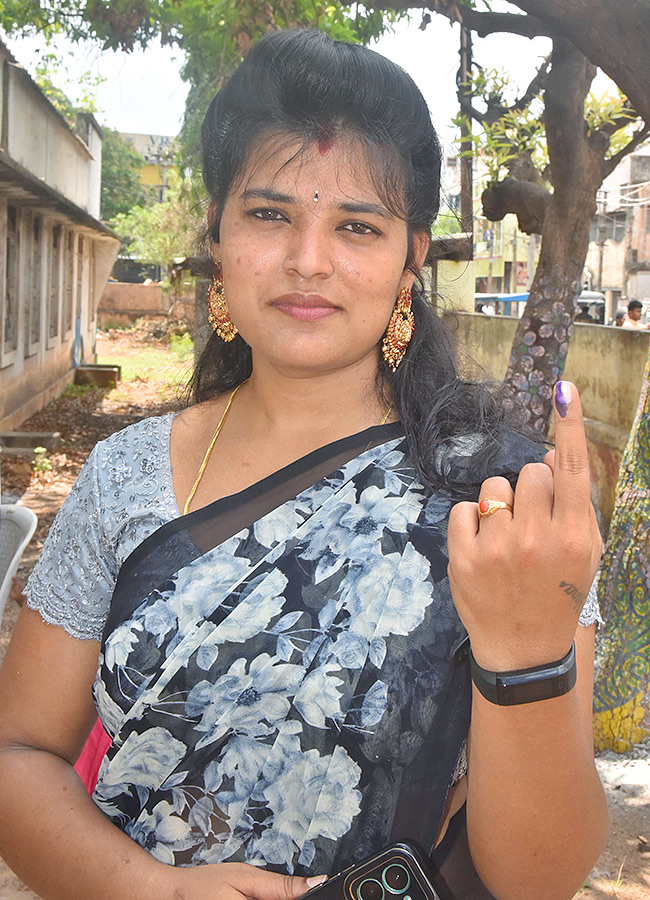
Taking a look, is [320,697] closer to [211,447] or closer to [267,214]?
[211,447]

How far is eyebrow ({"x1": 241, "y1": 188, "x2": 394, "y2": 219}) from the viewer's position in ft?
4.69

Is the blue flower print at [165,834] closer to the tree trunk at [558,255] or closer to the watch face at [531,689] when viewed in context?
the watch face at [531,689]

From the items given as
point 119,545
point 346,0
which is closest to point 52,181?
point 346,0

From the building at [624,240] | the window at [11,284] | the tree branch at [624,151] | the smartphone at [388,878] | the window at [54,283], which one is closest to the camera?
the smartphone at [388,878]

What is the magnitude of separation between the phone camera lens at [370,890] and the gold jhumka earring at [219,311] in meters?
0.99

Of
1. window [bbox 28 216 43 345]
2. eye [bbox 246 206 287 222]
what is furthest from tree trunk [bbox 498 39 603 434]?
window [bbox 28 216 43 345]

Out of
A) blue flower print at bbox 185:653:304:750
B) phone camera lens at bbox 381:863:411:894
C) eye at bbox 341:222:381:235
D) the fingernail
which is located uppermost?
eye at bbox 341:222:381:235

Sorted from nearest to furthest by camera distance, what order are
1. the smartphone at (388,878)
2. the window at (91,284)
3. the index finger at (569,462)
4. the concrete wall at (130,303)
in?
the index finger at (569,462)
the smartphone at (388,878)
the window at (91,284)
the concrete wall at (130,303)

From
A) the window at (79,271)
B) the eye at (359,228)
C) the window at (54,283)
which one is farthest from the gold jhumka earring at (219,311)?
the window at (79,271)

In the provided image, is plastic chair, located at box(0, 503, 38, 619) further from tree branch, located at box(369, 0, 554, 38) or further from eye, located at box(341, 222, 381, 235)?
tree branch, located at box(369, 0, 554, 38)

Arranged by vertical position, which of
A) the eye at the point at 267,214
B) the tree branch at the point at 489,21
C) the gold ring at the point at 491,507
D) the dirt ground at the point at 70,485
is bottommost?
the dirt ground at the point at 70,485

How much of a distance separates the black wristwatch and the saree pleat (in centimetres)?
23

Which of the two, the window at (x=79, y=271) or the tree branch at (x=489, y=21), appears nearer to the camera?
the tree branch at (x=489, y=21)

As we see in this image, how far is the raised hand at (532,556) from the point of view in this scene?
96 centimetres
